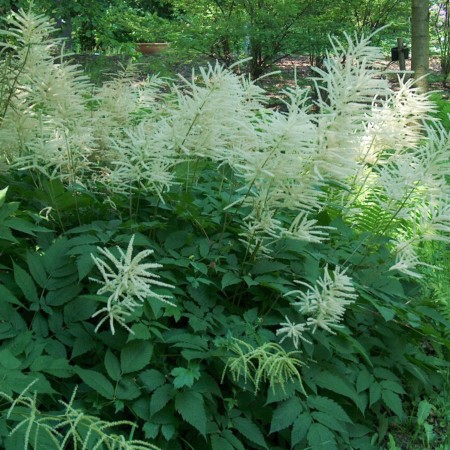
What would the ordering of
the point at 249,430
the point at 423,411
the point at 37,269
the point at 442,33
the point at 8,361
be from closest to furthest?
the point at 8,361
the point at 249,430
the point at 37,269
the point at 423,411
the point at 442,33

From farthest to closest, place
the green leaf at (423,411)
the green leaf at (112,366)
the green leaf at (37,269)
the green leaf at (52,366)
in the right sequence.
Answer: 1. the green leaf at (423,411)
2. the green leaf at (37,269)
3. the green leaf at (112,366)
4. the green leaf at (52,366)

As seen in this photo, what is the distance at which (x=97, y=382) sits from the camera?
85.5 inches

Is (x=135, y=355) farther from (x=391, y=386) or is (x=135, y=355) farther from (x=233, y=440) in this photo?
(x=391, y=386)

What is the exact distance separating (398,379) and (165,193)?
135cm

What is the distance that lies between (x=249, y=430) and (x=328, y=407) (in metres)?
0.33

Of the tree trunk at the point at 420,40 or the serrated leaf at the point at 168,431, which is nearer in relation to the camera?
the serrated leaf at the point at 168,431

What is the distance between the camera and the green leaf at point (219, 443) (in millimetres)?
2227

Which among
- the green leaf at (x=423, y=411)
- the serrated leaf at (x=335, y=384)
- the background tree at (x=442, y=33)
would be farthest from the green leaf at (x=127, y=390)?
the background tree at (x=442, y=33)

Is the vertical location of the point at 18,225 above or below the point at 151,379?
above

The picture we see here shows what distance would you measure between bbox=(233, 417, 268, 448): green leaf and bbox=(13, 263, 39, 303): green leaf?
89 centimetres

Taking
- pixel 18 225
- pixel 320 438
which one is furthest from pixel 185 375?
pixel 18 225

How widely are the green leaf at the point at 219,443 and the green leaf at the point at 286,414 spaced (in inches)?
6.9

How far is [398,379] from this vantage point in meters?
2.88

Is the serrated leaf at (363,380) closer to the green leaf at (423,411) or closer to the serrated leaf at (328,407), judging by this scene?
the serrated leaf at (328,407)
